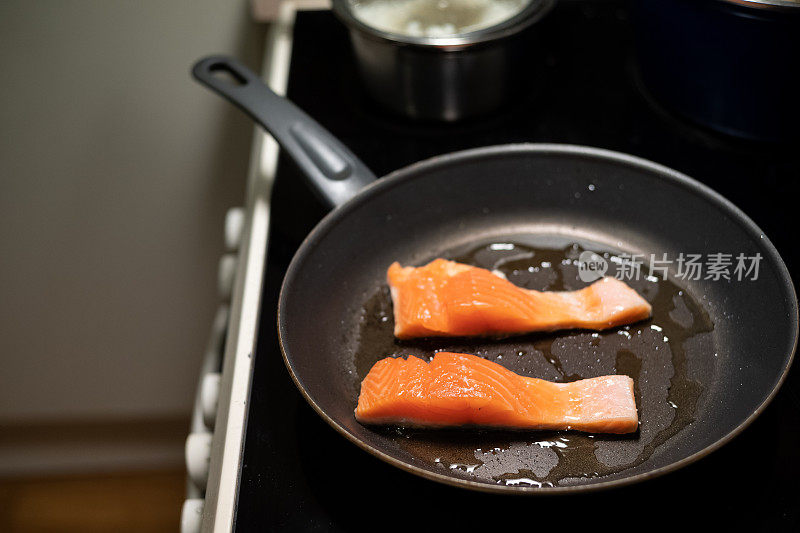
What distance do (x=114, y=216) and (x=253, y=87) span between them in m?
0.70

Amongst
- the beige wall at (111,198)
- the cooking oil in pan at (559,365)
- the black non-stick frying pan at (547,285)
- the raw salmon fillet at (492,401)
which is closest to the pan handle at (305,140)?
the black non-stick frying pan at (547,285)

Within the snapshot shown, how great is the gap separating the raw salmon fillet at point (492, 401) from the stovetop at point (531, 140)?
0.06m

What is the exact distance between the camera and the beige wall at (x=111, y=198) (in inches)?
57.1

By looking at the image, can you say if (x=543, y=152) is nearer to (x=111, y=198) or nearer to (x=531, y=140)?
(x=531, y=140)

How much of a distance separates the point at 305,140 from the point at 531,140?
0.39m

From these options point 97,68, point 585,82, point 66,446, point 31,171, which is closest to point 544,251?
point 585,82

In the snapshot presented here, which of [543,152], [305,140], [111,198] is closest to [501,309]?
[543,152]

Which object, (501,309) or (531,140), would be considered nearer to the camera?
(501,309)

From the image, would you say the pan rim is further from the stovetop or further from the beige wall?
the beige wall

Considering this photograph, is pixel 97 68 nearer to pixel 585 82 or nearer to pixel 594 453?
pixel 585 82

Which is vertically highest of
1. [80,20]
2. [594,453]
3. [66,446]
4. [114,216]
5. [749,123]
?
[749,123]

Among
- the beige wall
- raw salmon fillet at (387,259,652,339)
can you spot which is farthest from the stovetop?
the beige wall

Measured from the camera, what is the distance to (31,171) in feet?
5.07

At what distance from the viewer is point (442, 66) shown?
111 centimetres
